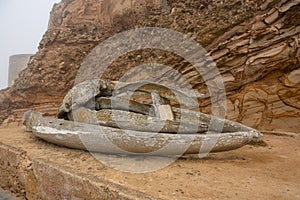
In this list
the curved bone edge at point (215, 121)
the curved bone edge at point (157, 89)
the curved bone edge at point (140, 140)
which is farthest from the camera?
the curved bone edge at point (157, 89)

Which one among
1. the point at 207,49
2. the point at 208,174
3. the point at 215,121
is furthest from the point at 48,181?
the point at 207,49

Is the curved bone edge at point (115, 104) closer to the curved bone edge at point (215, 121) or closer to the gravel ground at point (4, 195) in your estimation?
the curved bone edge at point (215, 121)

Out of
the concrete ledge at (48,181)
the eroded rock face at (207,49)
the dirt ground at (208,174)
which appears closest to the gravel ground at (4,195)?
the concrete ledge at (48,181)

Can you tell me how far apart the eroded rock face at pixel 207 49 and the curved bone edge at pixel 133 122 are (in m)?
2.21

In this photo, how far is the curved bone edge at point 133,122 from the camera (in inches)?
68.0

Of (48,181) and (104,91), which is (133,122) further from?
(48,181)

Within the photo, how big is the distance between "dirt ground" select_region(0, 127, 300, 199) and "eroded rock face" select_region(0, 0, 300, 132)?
65.9 inches

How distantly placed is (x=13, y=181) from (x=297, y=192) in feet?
6.25

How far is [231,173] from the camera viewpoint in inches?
57.4

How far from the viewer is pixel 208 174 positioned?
4.68ft

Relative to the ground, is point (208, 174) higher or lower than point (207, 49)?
lower

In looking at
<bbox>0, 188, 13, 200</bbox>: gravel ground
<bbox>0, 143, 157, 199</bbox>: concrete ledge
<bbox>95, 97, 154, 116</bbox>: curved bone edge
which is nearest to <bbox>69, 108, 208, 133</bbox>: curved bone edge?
<bbox>95, 97, 154, 116</bbox>: curved bone edge

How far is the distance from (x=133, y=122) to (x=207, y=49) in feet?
9.12

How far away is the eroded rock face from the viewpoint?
3480 mm
